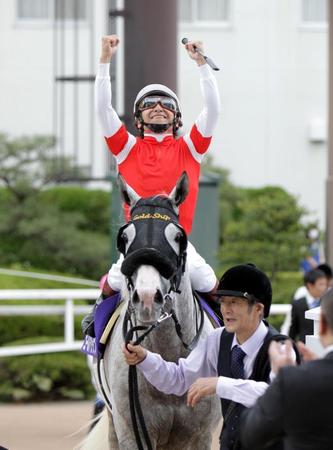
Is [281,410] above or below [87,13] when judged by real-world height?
below

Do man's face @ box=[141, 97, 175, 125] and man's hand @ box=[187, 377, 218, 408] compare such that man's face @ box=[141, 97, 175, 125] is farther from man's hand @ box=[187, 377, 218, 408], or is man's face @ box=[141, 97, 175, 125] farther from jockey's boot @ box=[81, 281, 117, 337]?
man's hand @ box=[187, 377, 218, 408]

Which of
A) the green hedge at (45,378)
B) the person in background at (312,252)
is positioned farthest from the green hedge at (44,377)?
the person in background at (312,252)

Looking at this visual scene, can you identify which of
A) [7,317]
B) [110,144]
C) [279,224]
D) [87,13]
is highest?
[87,13]

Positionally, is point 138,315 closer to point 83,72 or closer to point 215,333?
point 215,333

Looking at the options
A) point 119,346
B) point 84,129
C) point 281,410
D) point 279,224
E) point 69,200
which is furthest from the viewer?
point 84,129

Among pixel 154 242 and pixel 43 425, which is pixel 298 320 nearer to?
pixel 43 425

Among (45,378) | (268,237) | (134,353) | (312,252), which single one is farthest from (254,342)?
A: (312,252)

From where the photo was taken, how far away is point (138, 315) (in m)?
5.69

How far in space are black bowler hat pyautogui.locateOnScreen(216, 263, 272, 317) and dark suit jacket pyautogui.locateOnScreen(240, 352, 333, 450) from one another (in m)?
1.13

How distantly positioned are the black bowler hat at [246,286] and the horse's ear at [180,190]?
2.16 feet

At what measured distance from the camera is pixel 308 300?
35.7 ft

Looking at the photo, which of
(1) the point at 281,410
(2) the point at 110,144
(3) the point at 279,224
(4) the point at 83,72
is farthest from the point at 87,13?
(1) the point at 281,410

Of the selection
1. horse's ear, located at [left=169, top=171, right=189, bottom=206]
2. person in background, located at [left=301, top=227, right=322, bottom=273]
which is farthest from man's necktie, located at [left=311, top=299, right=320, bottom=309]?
person in background, located at [left=301, top=227, right=322, bottom=273]

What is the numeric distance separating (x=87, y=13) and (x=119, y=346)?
19.2 m
